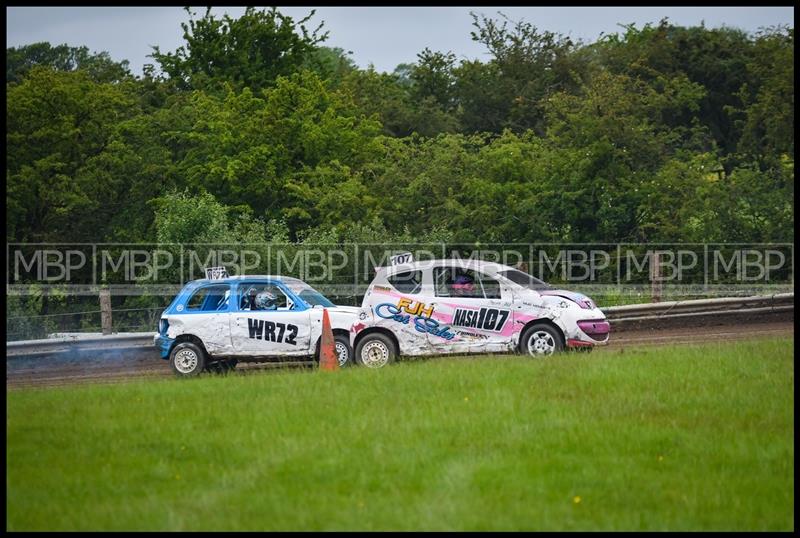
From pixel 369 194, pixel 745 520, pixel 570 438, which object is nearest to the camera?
pixel 745 520

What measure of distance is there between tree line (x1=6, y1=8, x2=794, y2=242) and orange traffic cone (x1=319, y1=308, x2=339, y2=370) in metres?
11.0

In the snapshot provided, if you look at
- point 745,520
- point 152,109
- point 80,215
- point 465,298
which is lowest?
point 745,520

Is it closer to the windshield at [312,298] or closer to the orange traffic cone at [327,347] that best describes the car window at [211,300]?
the windshield at [312,298]

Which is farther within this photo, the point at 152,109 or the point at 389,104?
the point at 389,104

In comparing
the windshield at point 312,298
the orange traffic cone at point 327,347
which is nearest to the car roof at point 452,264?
the windshield at point 312,298

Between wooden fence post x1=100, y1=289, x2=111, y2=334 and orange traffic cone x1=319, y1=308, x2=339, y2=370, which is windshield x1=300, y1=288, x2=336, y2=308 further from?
wooden fence post x1=100, y1=289, x2=111, y2=334

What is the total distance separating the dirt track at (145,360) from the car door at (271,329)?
2.10ft

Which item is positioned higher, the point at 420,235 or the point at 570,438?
the point at 420,235

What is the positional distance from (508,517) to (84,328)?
1667 cm

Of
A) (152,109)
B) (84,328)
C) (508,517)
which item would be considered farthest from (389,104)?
(508,517)

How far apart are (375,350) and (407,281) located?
1248 mm

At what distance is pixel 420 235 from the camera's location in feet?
111

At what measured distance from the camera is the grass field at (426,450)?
9219 millimetres

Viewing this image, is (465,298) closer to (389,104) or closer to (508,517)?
(508,517)
